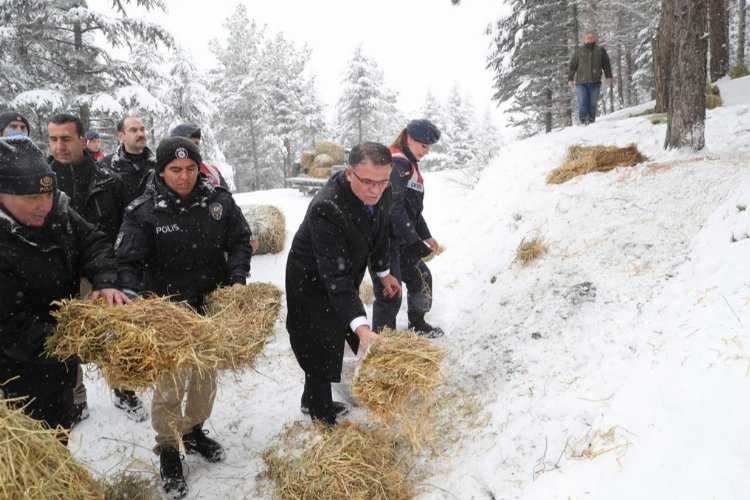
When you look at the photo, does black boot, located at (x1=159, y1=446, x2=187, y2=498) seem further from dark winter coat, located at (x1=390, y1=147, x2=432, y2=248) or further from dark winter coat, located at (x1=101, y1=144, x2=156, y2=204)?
dark winter coat, located at (x1=390, y1=147, x2=432, y2=248)

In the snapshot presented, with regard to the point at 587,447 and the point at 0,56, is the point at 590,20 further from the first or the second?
the point at 0,56

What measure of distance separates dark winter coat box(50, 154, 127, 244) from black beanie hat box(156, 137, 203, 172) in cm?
134

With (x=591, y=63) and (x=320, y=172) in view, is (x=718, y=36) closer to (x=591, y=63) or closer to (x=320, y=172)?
(x=591, y=63)

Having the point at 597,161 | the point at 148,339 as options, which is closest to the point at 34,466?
the point at 148,339

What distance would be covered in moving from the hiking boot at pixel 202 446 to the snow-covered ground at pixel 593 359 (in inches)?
2.7

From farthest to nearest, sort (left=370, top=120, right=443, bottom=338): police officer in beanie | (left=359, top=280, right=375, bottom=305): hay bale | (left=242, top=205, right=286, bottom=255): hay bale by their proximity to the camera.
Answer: (left=242, top=205, right=286, bottom=255): hay bale → (left=359, top=280, right=375, bottom=305): hay bale → (left=370, top=120, right=443, bottom=338): police officer in beanie

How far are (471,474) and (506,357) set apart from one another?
1.35 meters

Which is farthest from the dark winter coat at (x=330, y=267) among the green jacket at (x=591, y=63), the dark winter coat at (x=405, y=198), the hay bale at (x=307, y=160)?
the hay bale at (x=307, y=160)

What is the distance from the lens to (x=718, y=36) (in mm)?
12852

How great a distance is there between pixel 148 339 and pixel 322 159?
20.5 m

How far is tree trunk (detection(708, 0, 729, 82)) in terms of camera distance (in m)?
12.4

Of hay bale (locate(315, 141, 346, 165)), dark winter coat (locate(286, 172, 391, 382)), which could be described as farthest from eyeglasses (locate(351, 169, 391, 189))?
hay bale (locate(315, 141, 346, 165))

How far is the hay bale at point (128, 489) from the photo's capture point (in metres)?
2.94

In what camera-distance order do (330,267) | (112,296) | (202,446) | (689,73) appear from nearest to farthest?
1. (112,296)
2. (330,267)
3. (202,446)
4. (689,73)
